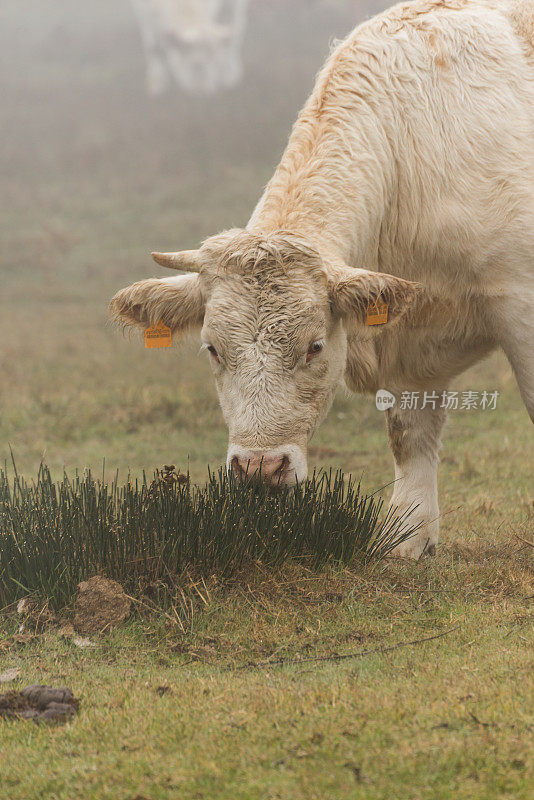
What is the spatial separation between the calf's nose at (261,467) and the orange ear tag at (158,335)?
109cm

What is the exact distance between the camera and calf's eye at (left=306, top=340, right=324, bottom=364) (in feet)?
14.8

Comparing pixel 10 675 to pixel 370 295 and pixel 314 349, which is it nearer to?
pixel 314 349

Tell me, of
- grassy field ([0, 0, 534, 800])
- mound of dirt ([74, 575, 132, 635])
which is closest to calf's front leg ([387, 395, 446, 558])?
grassy field ([0, 0, 534, 800])

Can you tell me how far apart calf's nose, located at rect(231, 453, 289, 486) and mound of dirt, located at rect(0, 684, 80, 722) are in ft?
4.06

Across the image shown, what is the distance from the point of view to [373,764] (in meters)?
2.87

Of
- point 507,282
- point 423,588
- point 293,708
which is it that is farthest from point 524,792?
point 507,282

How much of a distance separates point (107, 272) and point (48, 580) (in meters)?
15.8

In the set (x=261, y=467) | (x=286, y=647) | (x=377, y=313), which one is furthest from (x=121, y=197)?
(x=286, y=647)

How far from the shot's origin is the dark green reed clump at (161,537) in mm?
4461

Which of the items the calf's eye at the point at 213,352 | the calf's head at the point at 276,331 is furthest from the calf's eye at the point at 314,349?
the calf's eye at the point at 213,352

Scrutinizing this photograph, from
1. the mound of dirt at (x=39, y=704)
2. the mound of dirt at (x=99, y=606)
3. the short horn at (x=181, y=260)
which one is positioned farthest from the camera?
the short horn at (x=181, y=260)

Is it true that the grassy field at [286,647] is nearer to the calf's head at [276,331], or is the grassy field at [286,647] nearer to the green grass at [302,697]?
the green grass at [302,697]

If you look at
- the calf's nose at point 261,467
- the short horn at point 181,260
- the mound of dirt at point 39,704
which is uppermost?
the short horn at point 181,260

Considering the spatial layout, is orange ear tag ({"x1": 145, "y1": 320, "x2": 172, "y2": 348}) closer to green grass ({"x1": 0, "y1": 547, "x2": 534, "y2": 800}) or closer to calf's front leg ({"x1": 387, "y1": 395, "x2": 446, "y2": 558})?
green grass ({"x1": 0, "y1": 547, "x2": 534, "y2": 800})
